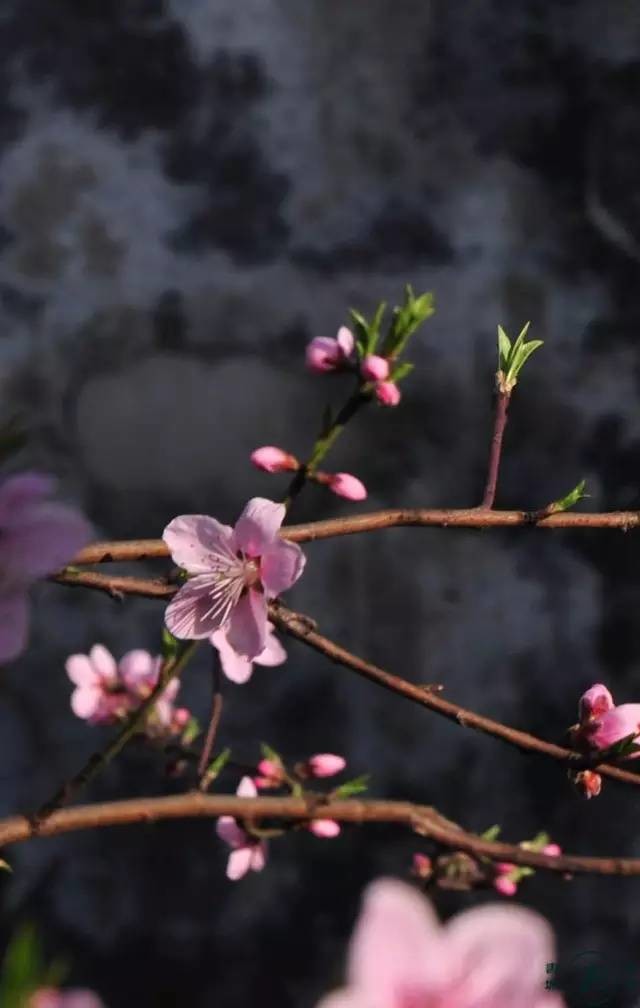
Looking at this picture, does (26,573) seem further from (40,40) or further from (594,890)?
(40,40)

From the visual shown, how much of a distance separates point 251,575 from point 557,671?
1.06 meters

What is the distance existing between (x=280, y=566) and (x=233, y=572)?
57 millimetres

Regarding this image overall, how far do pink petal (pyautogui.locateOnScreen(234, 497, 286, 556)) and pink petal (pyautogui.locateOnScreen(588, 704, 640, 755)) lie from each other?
0.92ft

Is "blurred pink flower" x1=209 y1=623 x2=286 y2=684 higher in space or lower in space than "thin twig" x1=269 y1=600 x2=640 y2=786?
higher

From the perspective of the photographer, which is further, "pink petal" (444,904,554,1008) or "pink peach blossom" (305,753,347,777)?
"pink peach blossom" (305,753,347,777)

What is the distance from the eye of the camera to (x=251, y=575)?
0.68 m

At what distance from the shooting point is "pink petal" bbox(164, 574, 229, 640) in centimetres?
62

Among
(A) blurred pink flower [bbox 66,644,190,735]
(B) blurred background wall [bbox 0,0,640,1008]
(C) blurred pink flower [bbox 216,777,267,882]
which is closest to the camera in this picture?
(C) blurred pink flower [bbox 216,777,267,882]

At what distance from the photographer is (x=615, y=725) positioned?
711 mm

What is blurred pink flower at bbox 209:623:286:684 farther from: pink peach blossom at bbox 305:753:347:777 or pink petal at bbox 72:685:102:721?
pink petal at bbox 72:685:102:721

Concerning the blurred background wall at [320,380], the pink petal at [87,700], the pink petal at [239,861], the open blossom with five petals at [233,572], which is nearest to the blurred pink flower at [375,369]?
the open blossom with five petals at [233,572]

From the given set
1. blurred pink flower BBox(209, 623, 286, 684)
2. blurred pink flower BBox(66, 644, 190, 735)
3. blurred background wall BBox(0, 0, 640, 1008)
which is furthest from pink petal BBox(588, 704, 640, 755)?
blurred background wall BBox(0, 0, 640, 1008)

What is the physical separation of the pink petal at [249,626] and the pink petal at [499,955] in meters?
0.31

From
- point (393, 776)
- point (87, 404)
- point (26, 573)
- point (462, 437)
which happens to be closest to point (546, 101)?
point (462, 437)
